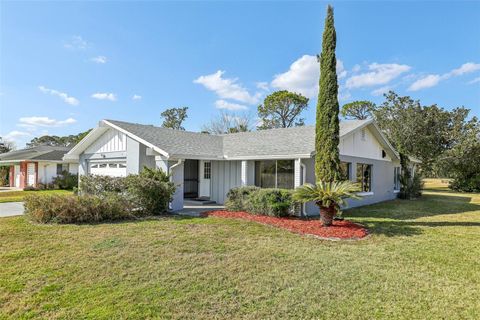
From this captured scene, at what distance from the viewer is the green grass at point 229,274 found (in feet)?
14.1

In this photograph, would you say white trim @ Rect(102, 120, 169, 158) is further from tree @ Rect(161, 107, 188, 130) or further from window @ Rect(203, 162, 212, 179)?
tree @ Rect(161, 107, 188, 130)

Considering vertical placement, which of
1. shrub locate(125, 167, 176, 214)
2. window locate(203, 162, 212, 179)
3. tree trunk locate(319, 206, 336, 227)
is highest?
window locate(203, 162, 212, 179)

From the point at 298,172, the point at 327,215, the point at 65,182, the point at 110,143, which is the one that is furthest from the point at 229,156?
the point at 65,182

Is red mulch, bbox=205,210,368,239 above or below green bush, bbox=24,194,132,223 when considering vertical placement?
below

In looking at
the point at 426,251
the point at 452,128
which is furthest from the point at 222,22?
the point at 452,128

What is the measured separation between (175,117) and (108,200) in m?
43.0

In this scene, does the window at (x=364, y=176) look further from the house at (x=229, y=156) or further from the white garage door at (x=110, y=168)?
the white garage door at (x=110, y=168)

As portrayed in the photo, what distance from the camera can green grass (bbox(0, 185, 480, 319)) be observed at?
430 centimetres

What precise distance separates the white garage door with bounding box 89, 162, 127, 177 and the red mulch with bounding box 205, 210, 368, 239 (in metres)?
6.45

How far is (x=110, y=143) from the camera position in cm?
1648

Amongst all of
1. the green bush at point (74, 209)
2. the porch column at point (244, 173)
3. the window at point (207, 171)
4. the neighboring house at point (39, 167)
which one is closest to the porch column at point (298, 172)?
the porch column at point (244, 173)

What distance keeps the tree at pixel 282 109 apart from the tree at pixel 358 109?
11.2m

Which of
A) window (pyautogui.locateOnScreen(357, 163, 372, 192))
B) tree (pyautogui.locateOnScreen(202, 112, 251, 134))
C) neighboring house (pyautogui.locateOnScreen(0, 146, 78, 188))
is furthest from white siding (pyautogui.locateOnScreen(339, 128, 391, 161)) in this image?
neighboring house (pyautogui.locateOnScreen(0, 146, 78, 188))

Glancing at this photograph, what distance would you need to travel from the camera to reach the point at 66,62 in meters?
14.7
